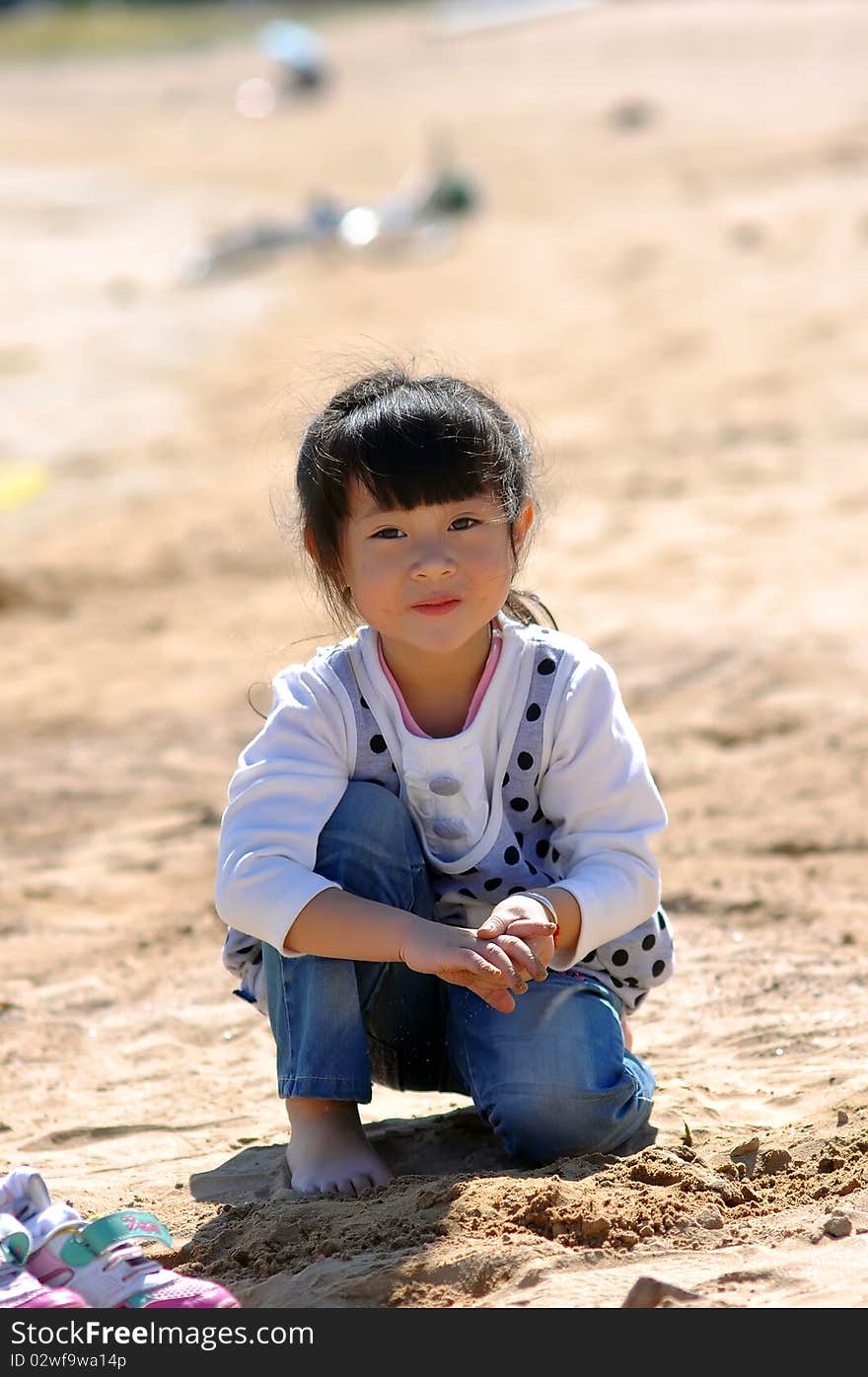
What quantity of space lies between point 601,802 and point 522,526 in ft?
1.45

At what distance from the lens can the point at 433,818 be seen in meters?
2.65

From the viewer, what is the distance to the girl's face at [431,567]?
2.54 meters

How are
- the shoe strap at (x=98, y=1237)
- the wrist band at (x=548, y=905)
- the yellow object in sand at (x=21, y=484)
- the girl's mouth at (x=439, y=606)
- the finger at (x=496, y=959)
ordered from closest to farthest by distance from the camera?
the shoe strap at (x=98, y=1237) → the finger at (x=496, y=959) → the wrist band at (x=548, y=905) → the girl's mouth at (x=439, y=606) → the yellow object in sand at (x=21, y=484)

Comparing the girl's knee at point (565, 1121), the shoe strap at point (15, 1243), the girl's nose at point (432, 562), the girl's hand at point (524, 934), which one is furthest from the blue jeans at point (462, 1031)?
the shoe strap at point (15, 1243)

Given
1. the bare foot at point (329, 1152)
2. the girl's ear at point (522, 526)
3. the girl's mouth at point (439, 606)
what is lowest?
the bare foot at point (329, 1152)

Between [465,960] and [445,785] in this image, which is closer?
[465,960]

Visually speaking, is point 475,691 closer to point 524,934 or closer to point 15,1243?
point 524,934

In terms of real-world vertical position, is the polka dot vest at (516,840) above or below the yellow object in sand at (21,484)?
below

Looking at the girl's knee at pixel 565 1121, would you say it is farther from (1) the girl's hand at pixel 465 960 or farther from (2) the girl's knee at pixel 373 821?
(2) the girl's knee at pixel 373 821

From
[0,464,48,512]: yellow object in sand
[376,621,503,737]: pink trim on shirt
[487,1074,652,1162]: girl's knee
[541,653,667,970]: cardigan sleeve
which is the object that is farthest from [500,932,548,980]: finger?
[0,464,48,512]: yellow object in sand

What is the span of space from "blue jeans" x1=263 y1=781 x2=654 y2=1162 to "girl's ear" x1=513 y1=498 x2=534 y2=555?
43 cm

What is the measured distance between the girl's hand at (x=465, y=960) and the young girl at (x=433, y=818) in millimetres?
63

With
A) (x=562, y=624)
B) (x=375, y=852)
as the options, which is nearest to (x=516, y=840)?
(x=375, y=852)

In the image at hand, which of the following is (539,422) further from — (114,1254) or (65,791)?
(114,1254)
